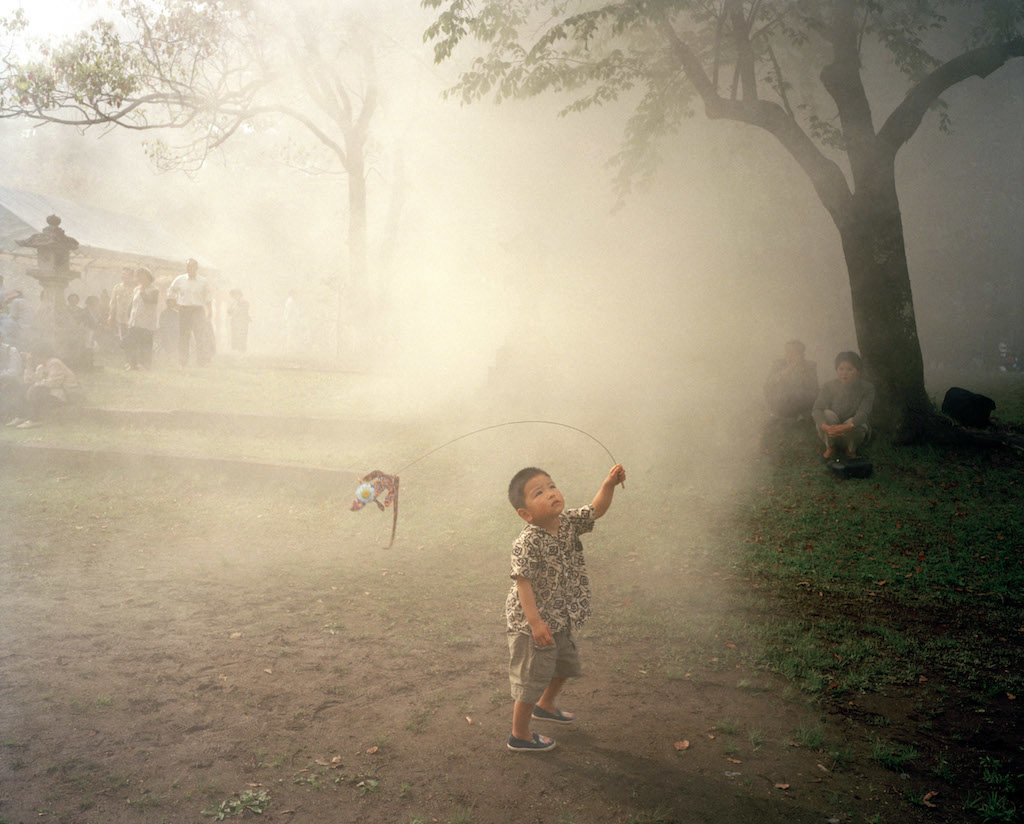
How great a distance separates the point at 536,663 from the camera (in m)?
3.19

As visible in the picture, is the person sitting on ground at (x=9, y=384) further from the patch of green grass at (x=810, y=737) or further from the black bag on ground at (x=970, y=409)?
the black bag on ground at (x=970, y=409)

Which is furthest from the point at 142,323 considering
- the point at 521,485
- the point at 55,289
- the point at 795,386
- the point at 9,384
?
the point at 521,485

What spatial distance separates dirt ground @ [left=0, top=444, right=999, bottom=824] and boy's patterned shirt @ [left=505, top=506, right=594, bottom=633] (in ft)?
1.82

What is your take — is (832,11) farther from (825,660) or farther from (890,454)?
(825,660)

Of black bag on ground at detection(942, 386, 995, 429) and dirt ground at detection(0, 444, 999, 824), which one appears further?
black bag on ground at detection(942, 386, 995, 429)

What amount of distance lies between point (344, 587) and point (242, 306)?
16164mm

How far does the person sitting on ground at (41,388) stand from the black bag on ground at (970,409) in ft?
35.4

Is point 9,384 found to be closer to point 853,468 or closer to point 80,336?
point 80,336

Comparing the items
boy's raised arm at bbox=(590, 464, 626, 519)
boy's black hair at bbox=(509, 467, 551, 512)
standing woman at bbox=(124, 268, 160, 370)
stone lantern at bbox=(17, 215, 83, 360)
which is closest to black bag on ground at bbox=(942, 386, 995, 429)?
boy's raised arm at bbox=(590, 464, 626, 519)

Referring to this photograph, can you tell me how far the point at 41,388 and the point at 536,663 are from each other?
9.02 metres

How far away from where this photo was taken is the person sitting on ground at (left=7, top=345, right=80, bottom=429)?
9.67m

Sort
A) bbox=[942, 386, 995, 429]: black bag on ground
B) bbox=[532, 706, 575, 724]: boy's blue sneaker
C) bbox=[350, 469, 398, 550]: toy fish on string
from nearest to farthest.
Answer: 1. bbox=[532, 706, 575, 724]: boy's blue sneaker
2. bbox=[350, 469, 398, 550]: toy fish on string
3. bbox=[942, 386, 995, 429]: black bag on ground

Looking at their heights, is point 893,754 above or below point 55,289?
below

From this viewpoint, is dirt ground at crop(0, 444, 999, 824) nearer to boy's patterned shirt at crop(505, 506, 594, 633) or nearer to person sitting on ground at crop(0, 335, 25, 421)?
boy's patterned shirt at crop(505, 506, 594, 633)
